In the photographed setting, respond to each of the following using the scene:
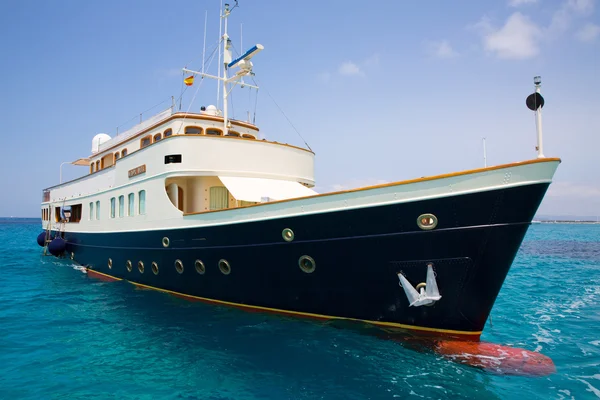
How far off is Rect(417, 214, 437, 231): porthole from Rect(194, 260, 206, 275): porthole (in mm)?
6102

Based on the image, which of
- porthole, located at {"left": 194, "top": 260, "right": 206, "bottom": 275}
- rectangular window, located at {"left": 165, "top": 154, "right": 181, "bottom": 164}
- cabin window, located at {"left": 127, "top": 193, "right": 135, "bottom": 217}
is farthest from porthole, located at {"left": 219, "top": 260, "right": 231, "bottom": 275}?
cabin window, located at {"left": 127, "top": 193, "right": 135, "bottom": 217}

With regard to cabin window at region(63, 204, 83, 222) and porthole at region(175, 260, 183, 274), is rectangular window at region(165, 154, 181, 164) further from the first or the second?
cabin window at region(63, 204, 83, 222)

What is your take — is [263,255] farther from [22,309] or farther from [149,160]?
[22,309]

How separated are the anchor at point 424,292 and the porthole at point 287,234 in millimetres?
2542

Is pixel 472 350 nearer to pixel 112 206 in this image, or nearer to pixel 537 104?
pixel 537 104

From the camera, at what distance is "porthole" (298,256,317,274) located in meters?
8.59

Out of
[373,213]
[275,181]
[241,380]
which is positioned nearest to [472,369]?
[373,213]

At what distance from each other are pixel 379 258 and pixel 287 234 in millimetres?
2171

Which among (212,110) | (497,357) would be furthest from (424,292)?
(212,110)

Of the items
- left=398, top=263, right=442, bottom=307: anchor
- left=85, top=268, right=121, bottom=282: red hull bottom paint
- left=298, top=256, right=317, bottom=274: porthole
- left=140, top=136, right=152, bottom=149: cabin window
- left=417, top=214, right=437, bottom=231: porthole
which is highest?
left=140, top=136, right=152, bottom=149: cabin window

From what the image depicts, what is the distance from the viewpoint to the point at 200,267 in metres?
10.8

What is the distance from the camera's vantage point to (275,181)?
→ 12.3m

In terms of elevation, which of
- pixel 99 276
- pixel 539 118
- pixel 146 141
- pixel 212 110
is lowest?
pixel 99 276

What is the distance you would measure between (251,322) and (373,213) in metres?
4.22
